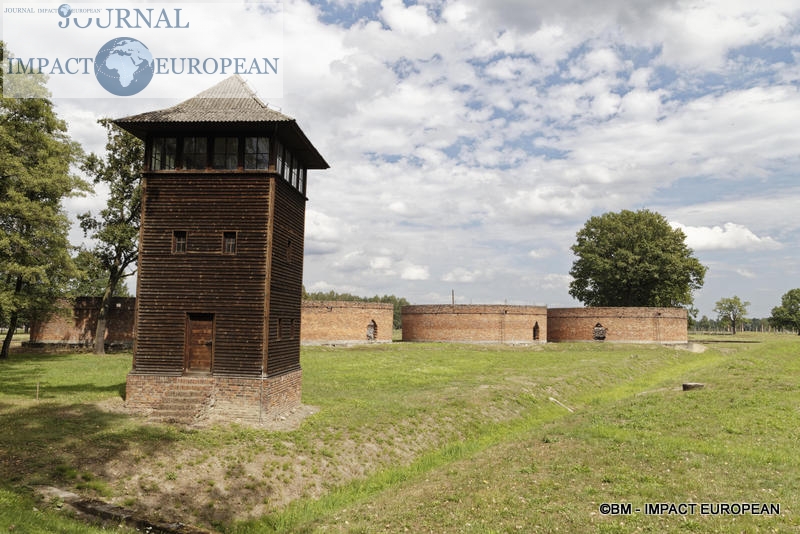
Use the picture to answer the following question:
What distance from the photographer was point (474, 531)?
8.23 metres

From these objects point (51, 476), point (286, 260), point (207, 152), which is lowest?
point (51, 476)

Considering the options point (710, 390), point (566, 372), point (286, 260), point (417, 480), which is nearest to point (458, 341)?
point (566, 372)

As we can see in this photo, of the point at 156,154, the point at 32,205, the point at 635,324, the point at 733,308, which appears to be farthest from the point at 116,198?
the point at 733,308

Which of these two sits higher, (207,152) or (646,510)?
(207,152)

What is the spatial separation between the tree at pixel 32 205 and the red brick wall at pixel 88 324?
4.66 metres

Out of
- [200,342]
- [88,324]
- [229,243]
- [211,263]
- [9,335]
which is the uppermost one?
[229,243]

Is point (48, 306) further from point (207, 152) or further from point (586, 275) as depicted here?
point (586, 275)

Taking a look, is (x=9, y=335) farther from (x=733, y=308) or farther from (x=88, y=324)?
(x=733, y=308)

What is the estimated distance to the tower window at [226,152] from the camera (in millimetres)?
15586

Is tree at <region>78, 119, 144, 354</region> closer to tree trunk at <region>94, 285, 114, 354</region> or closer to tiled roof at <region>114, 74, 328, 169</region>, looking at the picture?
tree trunk at <region>94, 285, 114, 354</region>

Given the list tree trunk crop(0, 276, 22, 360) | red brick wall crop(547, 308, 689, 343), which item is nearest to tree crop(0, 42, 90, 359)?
tree trunk crop(0, 276, 22, 360)

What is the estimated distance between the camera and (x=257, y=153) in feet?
50.9

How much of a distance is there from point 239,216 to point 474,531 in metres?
10.8

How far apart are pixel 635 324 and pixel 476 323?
47.1ft
